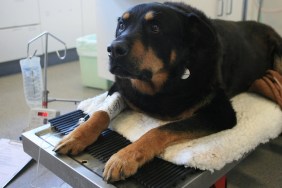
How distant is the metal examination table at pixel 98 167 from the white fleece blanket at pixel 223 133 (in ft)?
0.11

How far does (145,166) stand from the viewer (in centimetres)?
96

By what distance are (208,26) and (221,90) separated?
0.24 metres

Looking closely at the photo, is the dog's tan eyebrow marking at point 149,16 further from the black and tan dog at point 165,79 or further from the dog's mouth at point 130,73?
the dog's mouth at point 130,73

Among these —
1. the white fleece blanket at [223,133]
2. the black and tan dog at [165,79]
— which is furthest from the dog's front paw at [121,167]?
the white fleece blanket at [223,133]

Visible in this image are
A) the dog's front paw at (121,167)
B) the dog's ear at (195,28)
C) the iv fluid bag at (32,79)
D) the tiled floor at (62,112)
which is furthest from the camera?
the iv fluid bag at (32,79)

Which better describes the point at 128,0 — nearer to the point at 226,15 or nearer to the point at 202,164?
the point at 226,15

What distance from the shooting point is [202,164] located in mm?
958

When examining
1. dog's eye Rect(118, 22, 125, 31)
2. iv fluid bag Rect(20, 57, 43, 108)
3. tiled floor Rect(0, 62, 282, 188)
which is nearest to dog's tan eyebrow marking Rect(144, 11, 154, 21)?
dog's eye Rect(118, 22, 125, 31)

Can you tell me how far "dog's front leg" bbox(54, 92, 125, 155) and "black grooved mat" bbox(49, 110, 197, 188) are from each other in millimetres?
35

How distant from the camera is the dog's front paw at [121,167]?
2.90 feet

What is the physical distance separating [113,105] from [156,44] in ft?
0.96

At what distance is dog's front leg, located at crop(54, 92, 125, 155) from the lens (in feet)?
3.40

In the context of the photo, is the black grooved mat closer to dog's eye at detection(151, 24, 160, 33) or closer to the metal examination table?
the metal examination table

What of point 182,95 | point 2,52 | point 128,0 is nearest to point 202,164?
point 182,95
